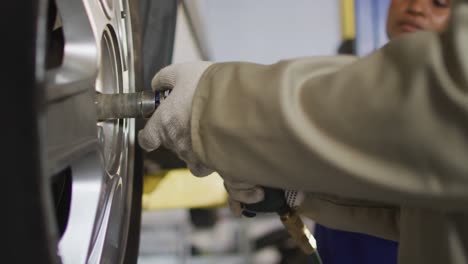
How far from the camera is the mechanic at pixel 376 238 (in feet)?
3.12

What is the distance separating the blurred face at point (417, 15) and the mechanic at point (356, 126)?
0.82m

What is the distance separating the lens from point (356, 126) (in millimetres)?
394

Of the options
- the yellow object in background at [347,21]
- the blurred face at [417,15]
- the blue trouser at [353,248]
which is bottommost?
the blue trouser at [353,248]

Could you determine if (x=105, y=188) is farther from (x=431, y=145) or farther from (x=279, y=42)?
(x=279, y=42)

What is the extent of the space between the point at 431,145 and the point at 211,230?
159 cm

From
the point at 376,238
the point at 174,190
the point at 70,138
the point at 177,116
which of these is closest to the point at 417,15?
the point at 376,238

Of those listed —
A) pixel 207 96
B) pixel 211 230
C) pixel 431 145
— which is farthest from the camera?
pixel 211 230

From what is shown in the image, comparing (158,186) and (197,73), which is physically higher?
(197,73)

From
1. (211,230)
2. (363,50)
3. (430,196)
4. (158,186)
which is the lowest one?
(211,230)

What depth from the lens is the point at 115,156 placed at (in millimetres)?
701

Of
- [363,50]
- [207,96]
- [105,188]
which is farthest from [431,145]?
[363,50]

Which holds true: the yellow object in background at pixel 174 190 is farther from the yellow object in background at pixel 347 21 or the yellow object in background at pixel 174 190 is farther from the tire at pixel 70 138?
the yellow object in background at pixel 347 21

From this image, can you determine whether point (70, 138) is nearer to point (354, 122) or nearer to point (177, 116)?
point (177, 116)

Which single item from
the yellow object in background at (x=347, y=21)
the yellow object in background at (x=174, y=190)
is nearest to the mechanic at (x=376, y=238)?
the yellow object in background at (x=174, y=190)
